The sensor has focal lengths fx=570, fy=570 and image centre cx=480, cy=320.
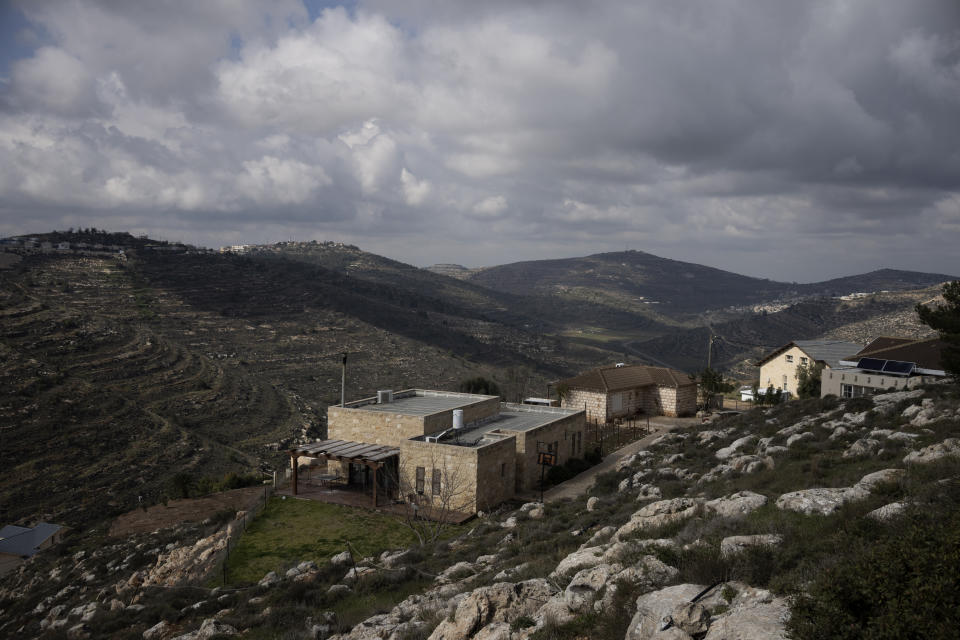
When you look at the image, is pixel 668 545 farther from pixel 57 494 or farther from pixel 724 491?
pixel 57 494

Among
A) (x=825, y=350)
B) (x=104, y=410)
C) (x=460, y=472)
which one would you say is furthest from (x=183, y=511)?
(x=825, y=350)

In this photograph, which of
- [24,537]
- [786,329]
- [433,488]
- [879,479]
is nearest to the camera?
[879,479]

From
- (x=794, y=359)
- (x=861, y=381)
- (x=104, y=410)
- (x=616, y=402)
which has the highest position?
(x=861, y=381)

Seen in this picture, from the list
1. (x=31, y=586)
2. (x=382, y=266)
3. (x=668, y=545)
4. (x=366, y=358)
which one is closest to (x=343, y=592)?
(x=668, y=545)

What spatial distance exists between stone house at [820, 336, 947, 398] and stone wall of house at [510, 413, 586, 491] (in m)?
11.2

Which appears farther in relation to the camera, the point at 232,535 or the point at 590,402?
the point at 590,402

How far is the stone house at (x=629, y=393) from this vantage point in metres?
33.3

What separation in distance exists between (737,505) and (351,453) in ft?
50.0

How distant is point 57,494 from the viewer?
2962 cm

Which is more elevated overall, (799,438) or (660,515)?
(799,438)

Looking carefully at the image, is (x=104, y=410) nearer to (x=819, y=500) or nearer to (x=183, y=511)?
(x=183, y=511)

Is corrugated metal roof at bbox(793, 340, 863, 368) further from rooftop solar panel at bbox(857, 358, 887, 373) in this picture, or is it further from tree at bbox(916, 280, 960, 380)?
tree at bbox(916, 280, 960, 380)

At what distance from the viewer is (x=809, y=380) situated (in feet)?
106

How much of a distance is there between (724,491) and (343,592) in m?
8.30
